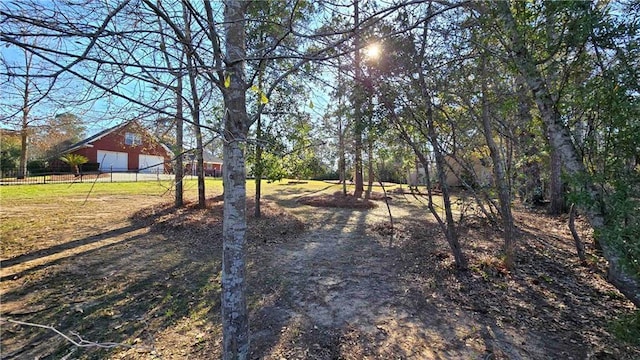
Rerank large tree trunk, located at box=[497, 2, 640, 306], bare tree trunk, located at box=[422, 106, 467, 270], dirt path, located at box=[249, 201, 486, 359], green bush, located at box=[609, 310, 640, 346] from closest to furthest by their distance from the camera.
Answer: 1. green bush, located at box=[609, 310, 640, 346]
2. large tree trunk, located at box=[497, 2, 640, 306]
3. dirt path, located at box=[249, 201, 486, 359]
4. bare tree trunk, located at box=[422, 106, 467, 270]

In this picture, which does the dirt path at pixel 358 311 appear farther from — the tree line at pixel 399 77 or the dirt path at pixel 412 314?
the tree line at pixel 399 77

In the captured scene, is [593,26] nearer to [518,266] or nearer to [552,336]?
[552,336]

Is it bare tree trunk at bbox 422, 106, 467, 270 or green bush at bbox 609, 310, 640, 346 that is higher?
bare tree trunk at bbox 422, 106, 467, 270

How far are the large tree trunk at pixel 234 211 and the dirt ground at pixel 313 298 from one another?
68 cm

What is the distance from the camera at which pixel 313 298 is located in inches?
163

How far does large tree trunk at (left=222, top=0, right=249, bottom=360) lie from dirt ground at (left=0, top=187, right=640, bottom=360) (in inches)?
26.8

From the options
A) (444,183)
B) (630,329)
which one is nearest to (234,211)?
(630,329)

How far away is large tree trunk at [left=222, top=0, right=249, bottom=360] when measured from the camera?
220 centimetres

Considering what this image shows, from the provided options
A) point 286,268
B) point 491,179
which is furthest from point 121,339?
point 491,179

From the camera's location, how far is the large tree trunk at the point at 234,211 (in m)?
2.20

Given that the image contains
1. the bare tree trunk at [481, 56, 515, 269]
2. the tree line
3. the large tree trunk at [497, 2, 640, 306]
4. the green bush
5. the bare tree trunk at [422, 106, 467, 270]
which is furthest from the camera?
the bare tree trunk at [481, 56, 515, 269]

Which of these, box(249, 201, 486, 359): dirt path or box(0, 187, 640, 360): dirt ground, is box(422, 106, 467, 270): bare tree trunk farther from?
box(249, 201, 486, 359): dirt path

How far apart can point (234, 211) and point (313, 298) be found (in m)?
2.46

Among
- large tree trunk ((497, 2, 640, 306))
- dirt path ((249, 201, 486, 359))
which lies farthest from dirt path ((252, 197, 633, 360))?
large tree trunk ((497, 2, 640, 306))
